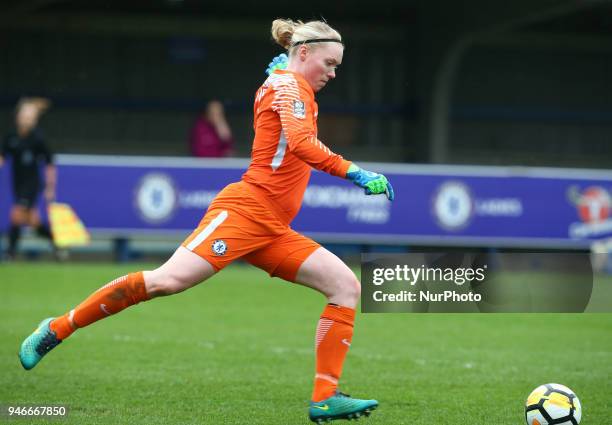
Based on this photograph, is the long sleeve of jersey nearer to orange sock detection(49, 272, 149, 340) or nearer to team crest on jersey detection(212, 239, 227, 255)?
team crest on jersey detection(212, 239, 227, 255)

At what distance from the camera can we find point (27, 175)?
16844 millimetres

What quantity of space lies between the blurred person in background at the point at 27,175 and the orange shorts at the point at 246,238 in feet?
35.1

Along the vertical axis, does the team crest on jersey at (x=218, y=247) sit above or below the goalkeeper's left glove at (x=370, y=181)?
below

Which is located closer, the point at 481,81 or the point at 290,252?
the point at 290,252

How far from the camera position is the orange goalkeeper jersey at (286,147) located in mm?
6020

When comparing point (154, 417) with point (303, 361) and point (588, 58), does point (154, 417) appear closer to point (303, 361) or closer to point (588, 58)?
point (303, 361)

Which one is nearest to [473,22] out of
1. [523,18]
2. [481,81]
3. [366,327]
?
[523,18]

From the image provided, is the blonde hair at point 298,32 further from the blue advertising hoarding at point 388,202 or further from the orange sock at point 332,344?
the blue advertising hoarding at point 388,202

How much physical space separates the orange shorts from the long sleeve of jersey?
16.8 inches

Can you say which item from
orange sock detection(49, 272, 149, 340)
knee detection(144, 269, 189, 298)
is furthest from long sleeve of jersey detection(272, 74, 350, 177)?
orange sock detection(49, 272, 149, 340)

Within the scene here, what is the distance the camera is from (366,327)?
11547mm

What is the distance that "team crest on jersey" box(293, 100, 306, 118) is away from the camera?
607cm

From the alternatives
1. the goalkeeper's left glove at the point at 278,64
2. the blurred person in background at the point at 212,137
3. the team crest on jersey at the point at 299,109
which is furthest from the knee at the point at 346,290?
the blurred person in background at the point at 212,137

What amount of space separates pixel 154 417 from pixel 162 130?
2125cm
